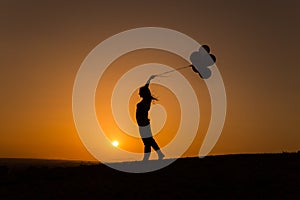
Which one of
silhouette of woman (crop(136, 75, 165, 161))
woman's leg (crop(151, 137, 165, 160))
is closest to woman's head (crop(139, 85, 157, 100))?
silhouette of woman (crop(136, 75, 165, 161))

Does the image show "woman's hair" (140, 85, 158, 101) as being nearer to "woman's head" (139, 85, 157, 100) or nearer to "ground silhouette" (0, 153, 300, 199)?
"woman's head" (139, 85, 157, 100)

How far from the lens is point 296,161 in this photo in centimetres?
1933

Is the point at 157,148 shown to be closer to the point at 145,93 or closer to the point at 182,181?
the point at 145,93

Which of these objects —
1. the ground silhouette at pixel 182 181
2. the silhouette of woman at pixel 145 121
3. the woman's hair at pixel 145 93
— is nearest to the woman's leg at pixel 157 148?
the silhouette of woman at pixel 145 121

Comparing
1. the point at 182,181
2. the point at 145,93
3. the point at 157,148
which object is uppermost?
the point at 145,93

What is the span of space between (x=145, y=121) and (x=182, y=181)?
20.1ft

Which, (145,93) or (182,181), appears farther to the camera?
(145,93)

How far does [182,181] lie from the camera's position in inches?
654

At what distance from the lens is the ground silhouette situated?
1516 cm

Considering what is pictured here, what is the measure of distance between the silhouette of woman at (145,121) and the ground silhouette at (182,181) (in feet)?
4.82

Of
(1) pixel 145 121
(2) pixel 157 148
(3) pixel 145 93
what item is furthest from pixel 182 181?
(3) pixel 145 93

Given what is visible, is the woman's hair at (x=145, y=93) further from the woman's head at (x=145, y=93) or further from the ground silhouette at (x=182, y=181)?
the ground silhouette at (x=182, y=181)

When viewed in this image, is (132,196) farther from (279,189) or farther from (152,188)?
(279,189)

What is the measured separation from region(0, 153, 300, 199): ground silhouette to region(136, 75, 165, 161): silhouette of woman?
57.9 inches
